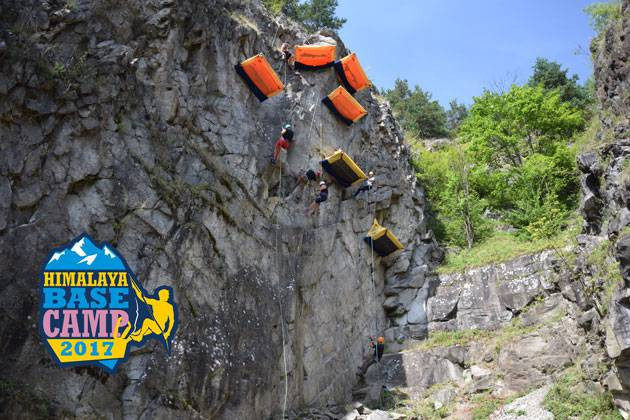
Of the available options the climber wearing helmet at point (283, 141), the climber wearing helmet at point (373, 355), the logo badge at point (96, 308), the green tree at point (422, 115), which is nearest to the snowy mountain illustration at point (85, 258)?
the logo badge at point (96, 308)

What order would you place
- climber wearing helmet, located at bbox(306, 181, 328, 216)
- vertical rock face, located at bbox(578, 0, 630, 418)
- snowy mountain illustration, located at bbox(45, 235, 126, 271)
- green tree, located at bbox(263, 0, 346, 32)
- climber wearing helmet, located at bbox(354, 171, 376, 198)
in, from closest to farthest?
snowy mountain illustration, located at bbox(45, 235, 126, 271) → vertical rock face, located at bbox(578, 0, 630, 418) → climber wearing helmet, located at bbox(306, 181, 328, 216) → climber wearing helmet, located at bbox(354, 171, 376, 198) → green tree, located at bbox(263, 0, 346, 32)

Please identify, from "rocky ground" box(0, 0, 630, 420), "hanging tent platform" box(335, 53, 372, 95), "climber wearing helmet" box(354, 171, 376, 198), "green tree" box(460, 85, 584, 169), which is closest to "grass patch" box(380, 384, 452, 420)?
"rocky ground" box(0, 0, 630, 420)

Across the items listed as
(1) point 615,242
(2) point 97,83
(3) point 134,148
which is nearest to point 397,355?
(1) point 615,242

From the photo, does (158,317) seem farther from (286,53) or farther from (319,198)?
(286,53)

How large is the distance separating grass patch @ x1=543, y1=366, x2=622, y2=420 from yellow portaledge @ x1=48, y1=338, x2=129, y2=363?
31.9 feet

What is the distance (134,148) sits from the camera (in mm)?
13555

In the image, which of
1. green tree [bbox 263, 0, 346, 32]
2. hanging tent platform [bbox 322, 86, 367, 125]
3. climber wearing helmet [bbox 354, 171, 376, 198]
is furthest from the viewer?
green tree [bbox 263, 0, 346, 32]

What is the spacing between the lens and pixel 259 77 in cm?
1675

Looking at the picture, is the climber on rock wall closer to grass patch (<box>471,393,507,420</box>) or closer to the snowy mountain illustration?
the snowy mountain illustration

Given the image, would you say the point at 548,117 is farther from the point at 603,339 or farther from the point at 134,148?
the point at 134,148

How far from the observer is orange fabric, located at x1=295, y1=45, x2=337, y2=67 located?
1931cm

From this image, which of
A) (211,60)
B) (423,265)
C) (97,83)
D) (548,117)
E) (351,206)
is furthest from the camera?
(548,117)

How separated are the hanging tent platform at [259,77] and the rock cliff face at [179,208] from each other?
0.30m

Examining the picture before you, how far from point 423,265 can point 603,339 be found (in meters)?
7.37
